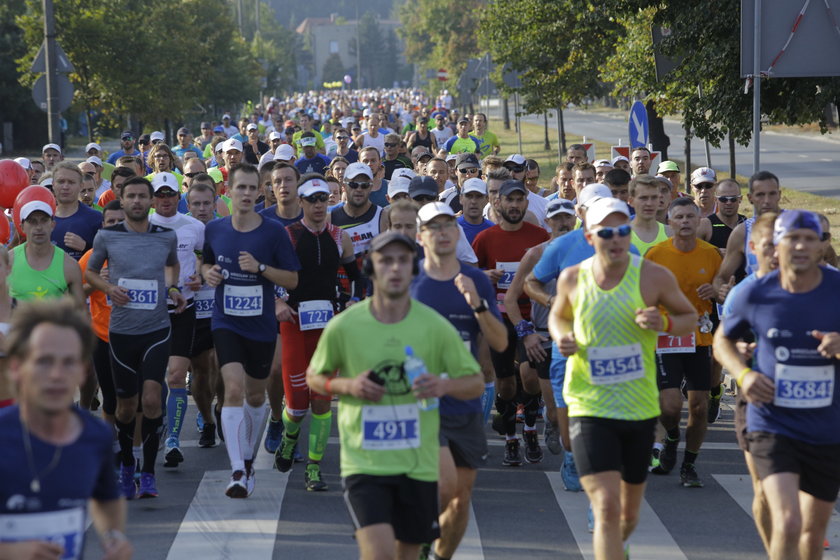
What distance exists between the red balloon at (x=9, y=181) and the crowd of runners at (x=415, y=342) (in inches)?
35.4

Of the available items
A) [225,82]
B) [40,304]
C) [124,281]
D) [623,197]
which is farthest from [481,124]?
[225,82]

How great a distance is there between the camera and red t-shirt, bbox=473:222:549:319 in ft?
33.3

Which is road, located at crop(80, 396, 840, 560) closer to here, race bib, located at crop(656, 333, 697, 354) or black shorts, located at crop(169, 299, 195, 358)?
black shorts, located at crop(169, 299, 195, 358)

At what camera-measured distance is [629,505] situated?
22.5 feet

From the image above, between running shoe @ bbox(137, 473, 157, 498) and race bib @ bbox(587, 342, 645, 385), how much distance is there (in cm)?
380

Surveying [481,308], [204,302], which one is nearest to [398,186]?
[204,302]

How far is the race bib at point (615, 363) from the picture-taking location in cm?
672

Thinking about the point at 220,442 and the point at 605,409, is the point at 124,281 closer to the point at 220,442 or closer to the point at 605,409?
the point at 220,442

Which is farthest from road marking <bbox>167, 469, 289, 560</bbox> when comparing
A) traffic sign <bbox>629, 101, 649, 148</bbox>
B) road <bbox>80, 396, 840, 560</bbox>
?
traffic sign <bbox>629, 101, 649, 148</bbox>

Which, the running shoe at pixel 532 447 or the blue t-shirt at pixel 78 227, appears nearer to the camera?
the running shoe at pixel 532 447

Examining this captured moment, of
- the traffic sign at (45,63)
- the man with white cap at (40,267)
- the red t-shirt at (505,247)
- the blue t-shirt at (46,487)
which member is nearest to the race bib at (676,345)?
the red t-shirt at (505,247)

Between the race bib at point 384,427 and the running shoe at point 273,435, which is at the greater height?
the race bib at point 384,427

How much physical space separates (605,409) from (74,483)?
9.63 feet

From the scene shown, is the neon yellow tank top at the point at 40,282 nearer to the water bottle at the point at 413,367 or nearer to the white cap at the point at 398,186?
the white cap at the point at 398,186
